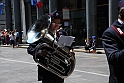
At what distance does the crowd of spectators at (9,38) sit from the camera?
949 inches

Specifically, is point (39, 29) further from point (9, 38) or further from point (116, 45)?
point (9, 38)

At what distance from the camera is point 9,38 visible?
26953 mm

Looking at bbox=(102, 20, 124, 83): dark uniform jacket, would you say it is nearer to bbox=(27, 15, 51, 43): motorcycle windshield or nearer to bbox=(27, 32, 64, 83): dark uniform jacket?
bbox=(27, 15, 51, 43): motorcycle windshield

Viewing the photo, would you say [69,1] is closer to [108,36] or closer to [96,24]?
[96,24]

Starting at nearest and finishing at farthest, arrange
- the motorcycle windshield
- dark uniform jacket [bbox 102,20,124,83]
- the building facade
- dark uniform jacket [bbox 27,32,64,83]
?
dark uniform jacket [bbox 102,20,124,83], the motorcycle windshield, dark uniform jacket [bbox 27,32,64,83], the building facade

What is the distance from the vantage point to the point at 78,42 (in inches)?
891

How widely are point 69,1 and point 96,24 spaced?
5176 mm

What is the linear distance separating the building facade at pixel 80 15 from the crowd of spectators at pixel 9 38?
4.38ft

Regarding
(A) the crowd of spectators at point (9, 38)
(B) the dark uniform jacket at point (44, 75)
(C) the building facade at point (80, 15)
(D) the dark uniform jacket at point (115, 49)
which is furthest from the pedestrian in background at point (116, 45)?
(A) the crowd of spectators at point (9, 38)

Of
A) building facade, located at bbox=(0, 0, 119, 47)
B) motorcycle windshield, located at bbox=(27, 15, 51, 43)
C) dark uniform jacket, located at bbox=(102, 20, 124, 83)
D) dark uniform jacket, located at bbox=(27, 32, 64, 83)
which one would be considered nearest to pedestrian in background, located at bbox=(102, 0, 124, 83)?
dark uniform jacket, located at bbox=(102, 20, 124, 83)

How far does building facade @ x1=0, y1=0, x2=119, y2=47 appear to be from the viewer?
61.7ft

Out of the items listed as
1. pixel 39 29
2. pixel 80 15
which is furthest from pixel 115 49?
pixel 80 15

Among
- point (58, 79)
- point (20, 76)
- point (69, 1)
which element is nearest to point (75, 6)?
point (69, 1)

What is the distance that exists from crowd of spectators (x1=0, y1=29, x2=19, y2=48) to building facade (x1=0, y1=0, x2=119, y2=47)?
52.6 inches
